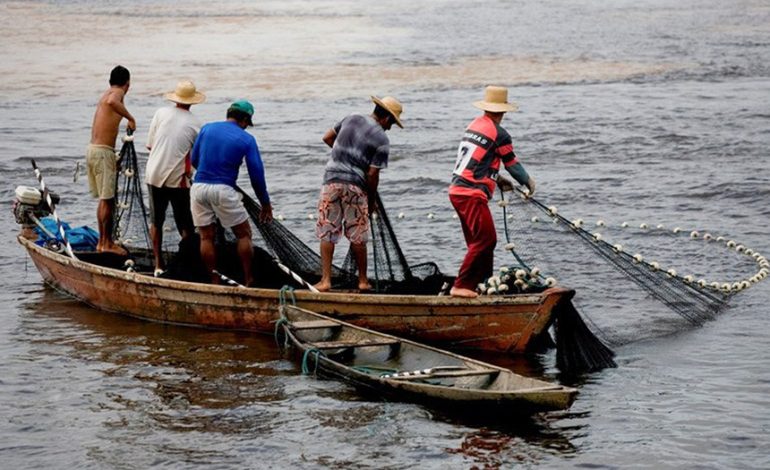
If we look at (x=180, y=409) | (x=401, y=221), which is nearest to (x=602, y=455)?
(x=180, y=409)

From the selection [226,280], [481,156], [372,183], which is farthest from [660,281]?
A: [226,280]

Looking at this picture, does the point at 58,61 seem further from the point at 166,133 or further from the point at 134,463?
the point at 134,463

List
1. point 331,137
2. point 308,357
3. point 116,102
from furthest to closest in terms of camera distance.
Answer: point 116,102 < point 331,137 < point 308,357

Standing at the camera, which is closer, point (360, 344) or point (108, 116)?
point (360, 344)

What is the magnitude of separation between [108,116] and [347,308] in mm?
3262

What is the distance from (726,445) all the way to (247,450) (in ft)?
10.5

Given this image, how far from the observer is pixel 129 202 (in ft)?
40.4

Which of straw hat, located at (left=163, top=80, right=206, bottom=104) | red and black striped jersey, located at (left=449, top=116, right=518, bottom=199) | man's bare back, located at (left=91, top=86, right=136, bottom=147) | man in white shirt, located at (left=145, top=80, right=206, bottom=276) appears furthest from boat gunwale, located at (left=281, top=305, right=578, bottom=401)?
man's bare back, located at (left=91, top=86, right=136, bottom=147)

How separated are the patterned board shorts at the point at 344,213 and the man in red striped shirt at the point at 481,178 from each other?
0.86m

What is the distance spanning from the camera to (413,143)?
21359 millimetres

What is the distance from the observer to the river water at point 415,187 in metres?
8.58

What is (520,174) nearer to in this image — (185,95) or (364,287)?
(364,287)

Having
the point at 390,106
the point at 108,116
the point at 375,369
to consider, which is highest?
the point at 390,106

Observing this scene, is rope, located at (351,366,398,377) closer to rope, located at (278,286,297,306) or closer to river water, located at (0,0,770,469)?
river water, located at (0,0,770,469)
